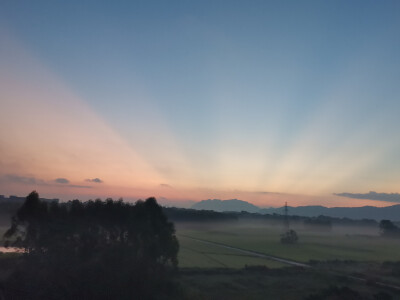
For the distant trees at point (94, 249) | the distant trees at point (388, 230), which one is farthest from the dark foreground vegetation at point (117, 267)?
the distant trees at point (388, 230)

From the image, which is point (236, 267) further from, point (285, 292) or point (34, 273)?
point (34, 273)

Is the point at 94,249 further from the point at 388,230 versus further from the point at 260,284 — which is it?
the point at 388,230

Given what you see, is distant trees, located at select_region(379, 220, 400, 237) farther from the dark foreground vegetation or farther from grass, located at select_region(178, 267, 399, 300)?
grass, located at select_region(178, 267, 399, 300)

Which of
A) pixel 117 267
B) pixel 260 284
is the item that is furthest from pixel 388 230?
pixel 117 267

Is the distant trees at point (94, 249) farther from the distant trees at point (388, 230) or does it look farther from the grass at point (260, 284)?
the distant trees at point (388, 230)

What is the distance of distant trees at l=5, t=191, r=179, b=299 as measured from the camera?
35438mm

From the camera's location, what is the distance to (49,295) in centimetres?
3262

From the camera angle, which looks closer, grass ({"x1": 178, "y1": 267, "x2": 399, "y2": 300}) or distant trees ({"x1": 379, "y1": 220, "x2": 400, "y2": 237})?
grass ({"x1": 178, "y1": 267, "x2": 399, "y2": 300})

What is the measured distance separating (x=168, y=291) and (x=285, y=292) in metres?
14.8

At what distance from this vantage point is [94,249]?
41094mm

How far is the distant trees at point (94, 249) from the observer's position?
35438 millimetres

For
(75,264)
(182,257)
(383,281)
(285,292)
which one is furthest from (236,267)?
(75,264)

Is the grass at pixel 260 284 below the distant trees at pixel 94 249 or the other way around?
below

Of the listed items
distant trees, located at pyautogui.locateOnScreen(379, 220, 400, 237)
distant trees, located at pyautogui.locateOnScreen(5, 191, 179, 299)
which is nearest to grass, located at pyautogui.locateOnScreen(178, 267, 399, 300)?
distant trees, located at pyautogui.locateOnScreen(5, 191, 179, 299)
